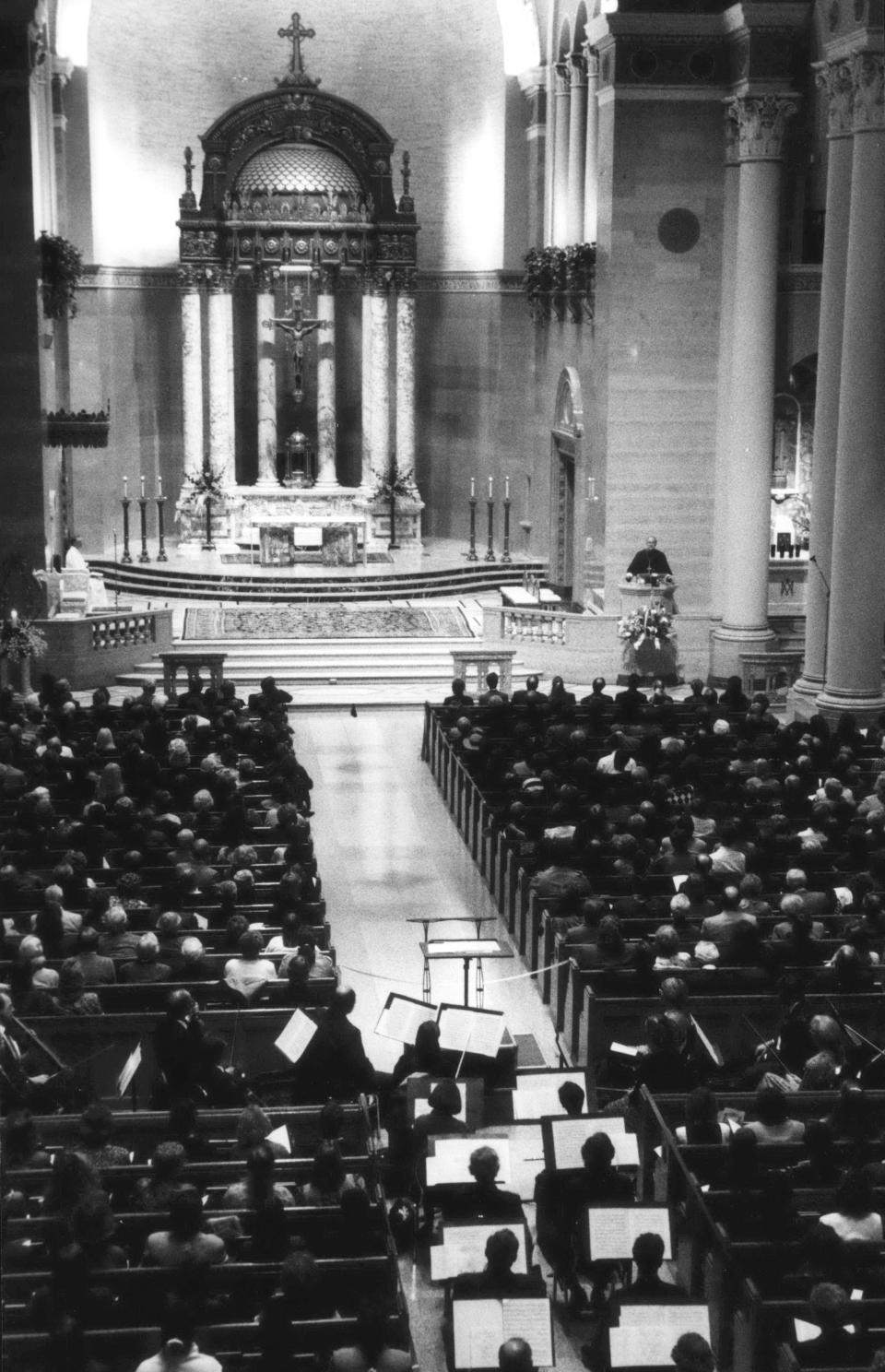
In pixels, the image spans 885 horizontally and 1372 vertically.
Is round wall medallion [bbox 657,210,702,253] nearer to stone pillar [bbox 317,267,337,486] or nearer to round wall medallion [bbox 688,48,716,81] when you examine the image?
round wall medallion [bbox 688,48,716,81]

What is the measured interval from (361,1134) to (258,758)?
9.42m

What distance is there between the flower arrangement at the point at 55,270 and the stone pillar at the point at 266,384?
285 inches

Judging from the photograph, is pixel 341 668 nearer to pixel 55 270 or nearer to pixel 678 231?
pixel 55 270

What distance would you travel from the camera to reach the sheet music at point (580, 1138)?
32.6 ft

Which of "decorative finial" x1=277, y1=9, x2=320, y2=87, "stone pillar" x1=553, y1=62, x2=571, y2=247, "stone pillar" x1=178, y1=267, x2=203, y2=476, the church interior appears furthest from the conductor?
"decorative finial" x1=277, y1=9, x2=320, y2=87

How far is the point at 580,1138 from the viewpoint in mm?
9938

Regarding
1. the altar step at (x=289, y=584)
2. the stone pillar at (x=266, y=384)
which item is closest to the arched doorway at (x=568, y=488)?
the altar step at (x=289, y=584)

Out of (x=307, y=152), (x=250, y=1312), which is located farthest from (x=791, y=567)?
(x=250, y=1312)

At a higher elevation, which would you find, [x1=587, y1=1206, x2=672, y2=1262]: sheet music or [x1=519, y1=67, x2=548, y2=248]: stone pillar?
[x1=519, y1=67, x2=548, y2=248]: stone pillar

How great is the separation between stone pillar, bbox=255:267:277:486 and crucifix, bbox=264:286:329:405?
23 cm

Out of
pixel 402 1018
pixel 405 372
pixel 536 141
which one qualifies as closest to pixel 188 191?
pixel 405 372

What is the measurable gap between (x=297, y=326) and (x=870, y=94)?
57.0 ft

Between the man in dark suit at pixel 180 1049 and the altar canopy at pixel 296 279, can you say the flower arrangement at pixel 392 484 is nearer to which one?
the altar canopy at pixel 296 279

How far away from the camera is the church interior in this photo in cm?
922
